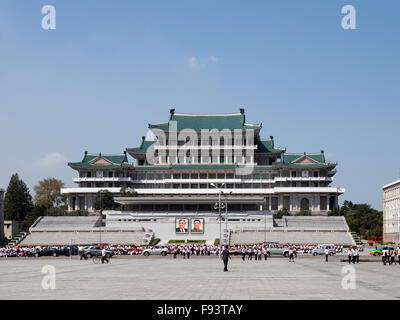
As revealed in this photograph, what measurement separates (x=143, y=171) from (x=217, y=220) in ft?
94.1

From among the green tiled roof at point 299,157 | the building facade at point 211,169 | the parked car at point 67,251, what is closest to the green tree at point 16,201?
the building facade at point 211,169

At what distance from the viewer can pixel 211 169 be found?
114m

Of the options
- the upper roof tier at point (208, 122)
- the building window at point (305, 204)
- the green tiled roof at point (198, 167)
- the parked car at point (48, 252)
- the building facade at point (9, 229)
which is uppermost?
the upper roof tier at point (208, 122)

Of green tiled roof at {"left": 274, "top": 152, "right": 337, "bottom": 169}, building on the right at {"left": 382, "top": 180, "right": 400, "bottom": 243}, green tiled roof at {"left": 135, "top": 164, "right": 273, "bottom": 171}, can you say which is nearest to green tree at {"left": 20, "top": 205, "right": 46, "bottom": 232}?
green tiled roof at {"left": 135, "top": 164, "right": 273, "bottom": 171}

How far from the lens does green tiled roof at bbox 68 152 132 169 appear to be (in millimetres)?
113688

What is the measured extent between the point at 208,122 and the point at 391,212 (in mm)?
39431

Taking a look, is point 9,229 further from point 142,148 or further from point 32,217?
point 142,148

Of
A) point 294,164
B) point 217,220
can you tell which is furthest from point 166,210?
Answer: point 294,164

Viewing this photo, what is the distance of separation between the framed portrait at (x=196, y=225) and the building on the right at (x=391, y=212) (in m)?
30.5

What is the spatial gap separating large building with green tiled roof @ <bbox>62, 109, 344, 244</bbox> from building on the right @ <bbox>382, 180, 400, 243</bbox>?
8.59 meters

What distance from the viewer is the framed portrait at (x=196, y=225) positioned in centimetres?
9212

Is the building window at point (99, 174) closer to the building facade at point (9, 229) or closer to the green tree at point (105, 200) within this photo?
the green tree at point (105, 200)
